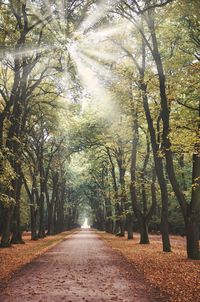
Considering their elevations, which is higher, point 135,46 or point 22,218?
point 135,46

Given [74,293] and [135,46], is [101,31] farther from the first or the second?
[74,293]

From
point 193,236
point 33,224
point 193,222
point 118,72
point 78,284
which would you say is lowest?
point 78,284

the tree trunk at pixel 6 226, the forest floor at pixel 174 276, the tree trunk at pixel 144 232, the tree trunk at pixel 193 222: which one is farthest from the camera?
the tree trunk at pixel 144 232

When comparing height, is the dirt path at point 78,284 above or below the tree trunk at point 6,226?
below

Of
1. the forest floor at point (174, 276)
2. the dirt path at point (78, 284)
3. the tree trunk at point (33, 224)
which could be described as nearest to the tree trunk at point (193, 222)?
the forest floor at point (174, 276)

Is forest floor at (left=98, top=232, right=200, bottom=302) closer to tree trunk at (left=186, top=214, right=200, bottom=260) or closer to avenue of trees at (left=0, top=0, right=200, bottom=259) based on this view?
tree trunk at (left=186, top=214, right=200, bottom=260)

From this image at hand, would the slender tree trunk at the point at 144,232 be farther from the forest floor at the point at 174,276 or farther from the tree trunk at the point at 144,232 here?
the forest floor at the point at 174,276

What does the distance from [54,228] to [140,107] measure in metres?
32.9

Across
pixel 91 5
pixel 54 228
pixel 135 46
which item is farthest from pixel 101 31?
pixel 54 228

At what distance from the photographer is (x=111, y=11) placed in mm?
16453

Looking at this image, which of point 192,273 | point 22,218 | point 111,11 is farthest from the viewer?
point 22,218

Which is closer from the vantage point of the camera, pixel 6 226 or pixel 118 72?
pixel 118 72

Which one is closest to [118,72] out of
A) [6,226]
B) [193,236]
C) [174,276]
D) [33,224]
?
[193,236]

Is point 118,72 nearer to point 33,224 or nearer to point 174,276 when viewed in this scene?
point 174,276
